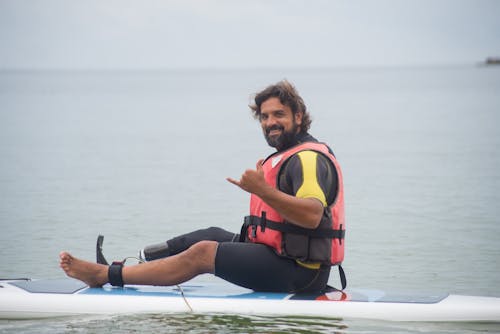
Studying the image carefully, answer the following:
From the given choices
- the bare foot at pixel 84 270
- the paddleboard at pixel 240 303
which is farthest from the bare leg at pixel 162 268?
the paddleboard at pixel 240 303

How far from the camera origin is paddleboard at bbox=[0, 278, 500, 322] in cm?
550

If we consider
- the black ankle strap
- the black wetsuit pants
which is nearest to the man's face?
the black wetsuit pants

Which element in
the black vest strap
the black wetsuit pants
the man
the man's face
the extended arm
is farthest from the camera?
the man's face

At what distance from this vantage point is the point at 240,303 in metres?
5.54

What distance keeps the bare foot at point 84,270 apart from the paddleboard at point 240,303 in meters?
0.09

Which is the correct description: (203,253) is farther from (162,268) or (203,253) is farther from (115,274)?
(115,274)

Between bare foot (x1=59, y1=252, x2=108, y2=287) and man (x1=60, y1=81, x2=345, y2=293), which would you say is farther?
bare foot (x1=59, y1=252, x2=108, y2=287)

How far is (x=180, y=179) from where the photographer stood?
15.2m

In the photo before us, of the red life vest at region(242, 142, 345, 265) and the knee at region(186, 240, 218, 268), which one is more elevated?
the red life vest at region(242, 142, 345, 265)

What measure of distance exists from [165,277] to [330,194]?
113 centimetres

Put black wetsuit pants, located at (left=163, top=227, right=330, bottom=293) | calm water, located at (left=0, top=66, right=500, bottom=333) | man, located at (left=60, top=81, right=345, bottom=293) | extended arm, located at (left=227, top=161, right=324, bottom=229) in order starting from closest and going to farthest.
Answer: extended arm, located at (left=227, top=161, right=324, bottom=229) < man, located at (left=60, top=81, right=345, bottom=293) < black wetsuit pants, located at (left=163, top=227, right=330, bottom=293) < calm water, located at (left=0, top=66, right=500, bottom=333)

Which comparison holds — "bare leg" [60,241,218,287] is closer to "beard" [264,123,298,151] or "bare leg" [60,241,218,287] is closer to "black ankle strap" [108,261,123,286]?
"black ankle strap" [108,261,123,286]

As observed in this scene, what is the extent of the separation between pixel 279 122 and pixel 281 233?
0.69 m

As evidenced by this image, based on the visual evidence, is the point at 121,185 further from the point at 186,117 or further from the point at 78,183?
the point at 186,117
